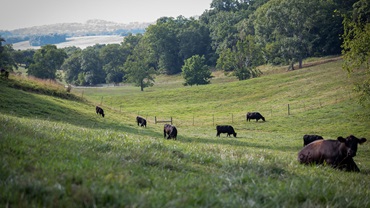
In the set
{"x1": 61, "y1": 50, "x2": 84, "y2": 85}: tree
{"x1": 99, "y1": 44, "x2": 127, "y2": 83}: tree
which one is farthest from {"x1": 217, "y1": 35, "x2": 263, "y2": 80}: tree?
{"x1": 61, "y1": 50, "x2": 84, "y2": 85}: tree

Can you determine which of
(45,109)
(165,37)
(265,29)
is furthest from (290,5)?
(45,109)

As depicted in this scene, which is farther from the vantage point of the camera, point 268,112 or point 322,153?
point 268,112

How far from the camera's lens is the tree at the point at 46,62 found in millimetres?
101438

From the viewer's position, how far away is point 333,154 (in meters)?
12.0

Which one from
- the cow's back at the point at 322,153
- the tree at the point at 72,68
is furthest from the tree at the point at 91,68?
the cow's back at the point at 322,153

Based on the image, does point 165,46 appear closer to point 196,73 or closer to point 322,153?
point 196,73

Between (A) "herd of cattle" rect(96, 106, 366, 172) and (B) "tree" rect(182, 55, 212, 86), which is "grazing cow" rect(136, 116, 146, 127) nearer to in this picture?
(A) "herd of cattle" rect(96, 106, 366, 172)

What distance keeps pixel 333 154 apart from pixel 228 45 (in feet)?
397

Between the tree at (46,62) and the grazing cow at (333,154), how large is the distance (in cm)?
10184

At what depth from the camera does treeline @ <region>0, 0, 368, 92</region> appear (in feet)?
304

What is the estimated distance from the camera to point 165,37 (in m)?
149

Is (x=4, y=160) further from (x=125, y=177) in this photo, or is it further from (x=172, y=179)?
(x=172, y=179)

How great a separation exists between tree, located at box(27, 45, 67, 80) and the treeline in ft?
1.00

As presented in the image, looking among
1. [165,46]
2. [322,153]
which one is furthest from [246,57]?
[322,153]
